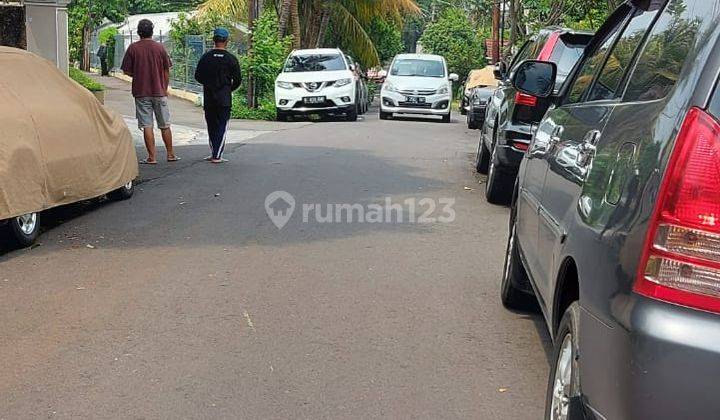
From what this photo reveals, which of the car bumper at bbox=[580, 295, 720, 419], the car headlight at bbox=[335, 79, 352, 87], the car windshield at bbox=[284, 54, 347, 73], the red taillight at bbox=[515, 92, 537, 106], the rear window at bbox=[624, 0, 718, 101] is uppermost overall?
the rear window at bbox=[624, 0, 718, 101]

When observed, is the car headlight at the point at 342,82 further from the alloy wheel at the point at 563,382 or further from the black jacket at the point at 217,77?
the alloy wheel at the point at 563,382

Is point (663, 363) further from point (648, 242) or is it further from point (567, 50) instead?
point (567, 50)

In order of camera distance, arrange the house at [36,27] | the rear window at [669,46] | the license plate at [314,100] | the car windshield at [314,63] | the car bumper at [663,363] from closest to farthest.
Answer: the car bumper at [663,363] < the rear window at [669,46] < the house at [36,27] < the license plate at [314,100] < the car windshield at [314,63]

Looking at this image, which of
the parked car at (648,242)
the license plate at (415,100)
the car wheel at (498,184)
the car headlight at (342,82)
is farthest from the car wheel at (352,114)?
the parked car at (648,242)

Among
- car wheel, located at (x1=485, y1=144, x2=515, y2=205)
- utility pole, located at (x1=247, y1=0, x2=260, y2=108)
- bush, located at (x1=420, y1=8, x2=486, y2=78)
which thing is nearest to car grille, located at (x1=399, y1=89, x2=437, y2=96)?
utility pole, located at (x1=247, y1=0, x2=260, y2=108)

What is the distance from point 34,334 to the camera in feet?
18.6

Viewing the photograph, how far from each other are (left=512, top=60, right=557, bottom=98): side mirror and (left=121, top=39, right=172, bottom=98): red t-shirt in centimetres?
838

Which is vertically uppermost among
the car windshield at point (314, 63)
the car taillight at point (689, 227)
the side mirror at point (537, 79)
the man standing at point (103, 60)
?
the side mirror at point (537, 79)

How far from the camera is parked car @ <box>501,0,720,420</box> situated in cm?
258

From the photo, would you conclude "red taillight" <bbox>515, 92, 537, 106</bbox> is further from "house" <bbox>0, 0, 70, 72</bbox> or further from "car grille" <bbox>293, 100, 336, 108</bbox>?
"car grille" <bbox>293, 100, 336, 108</bbox>

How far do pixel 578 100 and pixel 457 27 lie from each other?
49318 mm

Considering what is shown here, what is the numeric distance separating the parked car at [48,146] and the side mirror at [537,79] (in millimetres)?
4288

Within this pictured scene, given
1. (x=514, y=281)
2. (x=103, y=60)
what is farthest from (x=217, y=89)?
(x=103, y=60)

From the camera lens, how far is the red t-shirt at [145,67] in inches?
519
